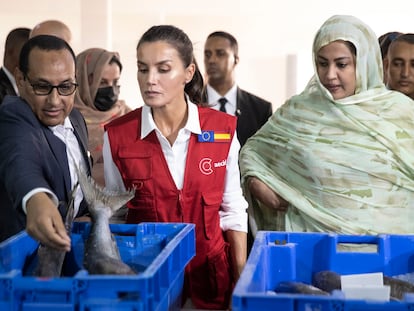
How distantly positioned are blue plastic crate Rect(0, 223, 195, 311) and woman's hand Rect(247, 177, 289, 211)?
0.66m

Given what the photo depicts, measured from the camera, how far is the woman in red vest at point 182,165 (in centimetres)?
181

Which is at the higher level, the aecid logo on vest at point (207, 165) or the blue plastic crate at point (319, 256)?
the aecid logo on vest at point (207, 165)

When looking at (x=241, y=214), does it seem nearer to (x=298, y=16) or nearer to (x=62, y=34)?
(x=62, y=34)

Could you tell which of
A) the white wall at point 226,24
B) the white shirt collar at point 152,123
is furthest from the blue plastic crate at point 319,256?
the white wall at point 226,24

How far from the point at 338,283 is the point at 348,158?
759mm

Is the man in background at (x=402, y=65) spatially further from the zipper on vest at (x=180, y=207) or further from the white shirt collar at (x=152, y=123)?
the zipper on vest at (x=180, y=207)

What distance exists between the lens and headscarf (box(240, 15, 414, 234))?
207cm

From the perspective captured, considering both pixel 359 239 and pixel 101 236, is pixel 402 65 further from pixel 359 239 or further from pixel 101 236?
pixel 101 236

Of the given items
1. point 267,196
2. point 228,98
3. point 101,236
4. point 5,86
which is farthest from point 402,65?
point 5,86

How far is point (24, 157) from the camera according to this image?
147cm

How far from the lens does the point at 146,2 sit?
20.7 ft

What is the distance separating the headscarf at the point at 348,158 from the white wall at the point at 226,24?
392 cm

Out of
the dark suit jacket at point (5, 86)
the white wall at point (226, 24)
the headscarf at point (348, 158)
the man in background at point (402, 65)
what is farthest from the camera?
the white wall at point (226, 24)

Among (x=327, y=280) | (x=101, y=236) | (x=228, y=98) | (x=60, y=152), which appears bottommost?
(x=327, y=280)
